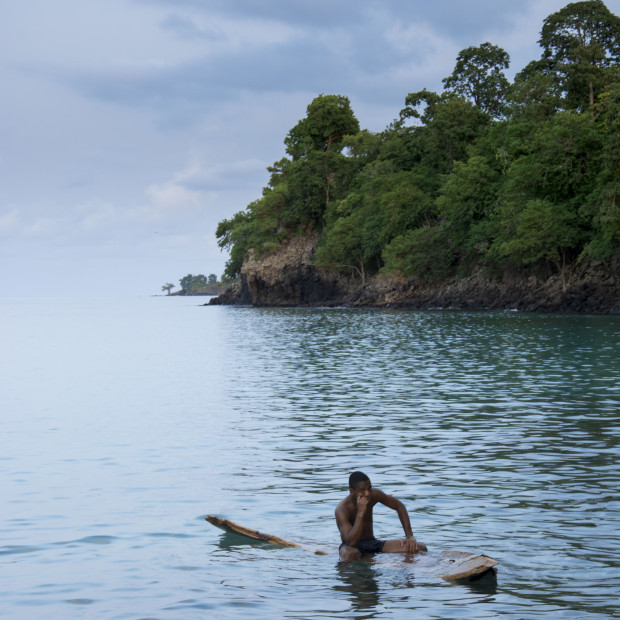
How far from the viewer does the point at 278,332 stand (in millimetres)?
58906

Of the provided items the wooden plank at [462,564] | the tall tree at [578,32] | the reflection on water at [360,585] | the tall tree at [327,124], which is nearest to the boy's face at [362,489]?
the reflection on water at [360,585]

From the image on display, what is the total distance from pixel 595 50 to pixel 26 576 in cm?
7314

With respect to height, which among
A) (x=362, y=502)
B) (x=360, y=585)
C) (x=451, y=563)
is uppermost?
(x=362, y=502)

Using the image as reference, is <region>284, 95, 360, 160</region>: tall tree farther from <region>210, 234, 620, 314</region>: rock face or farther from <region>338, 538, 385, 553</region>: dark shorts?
<region>338, 538, 385, 553</region>: dark shorts

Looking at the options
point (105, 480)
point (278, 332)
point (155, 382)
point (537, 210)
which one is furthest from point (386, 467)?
point (537, 210)

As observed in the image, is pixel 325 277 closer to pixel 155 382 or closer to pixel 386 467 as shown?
pixel 155 382

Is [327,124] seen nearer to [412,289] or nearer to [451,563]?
[412,289]

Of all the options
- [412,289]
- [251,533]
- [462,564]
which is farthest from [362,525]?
[412,289]

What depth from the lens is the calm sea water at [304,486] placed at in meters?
8.68

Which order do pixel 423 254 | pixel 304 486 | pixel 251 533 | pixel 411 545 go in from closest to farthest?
pixel 411 545, pixel 251 533, pixel 304 486, pixel 423 254

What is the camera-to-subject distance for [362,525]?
377 inches

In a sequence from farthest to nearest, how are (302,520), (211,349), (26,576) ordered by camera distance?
(211,349) < (302,520) < (26,576)

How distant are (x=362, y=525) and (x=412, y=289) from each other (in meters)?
86.8

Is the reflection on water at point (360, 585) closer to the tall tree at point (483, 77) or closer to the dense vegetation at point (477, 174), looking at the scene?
the dense vegetation at point (477, 174)
